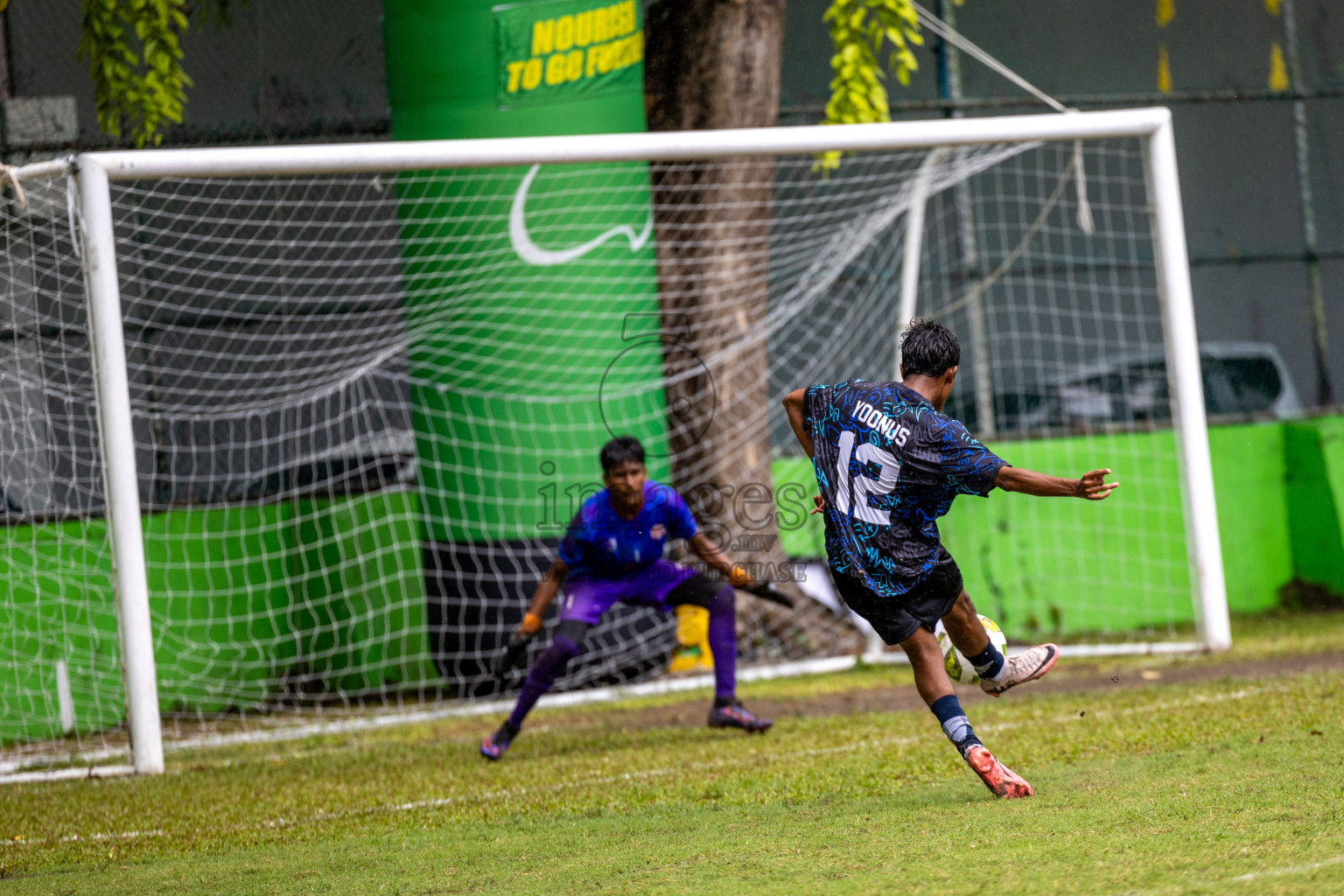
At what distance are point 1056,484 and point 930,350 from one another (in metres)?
0.74

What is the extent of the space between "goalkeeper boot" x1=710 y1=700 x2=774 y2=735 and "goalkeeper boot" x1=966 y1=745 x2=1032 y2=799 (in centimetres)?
221

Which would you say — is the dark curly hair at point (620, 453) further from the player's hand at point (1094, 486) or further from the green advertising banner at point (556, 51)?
the green advertising banner at point (556, 51)

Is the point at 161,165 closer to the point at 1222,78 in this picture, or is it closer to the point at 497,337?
the point at 497,337

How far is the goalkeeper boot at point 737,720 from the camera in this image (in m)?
6.77

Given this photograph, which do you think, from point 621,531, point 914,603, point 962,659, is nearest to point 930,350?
point 914,603

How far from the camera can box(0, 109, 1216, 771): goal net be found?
8.66m

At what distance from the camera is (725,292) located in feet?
31.8

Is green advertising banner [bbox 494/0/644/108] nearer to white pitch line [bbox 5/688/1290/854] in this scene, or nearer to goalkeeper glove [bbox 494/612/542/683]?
goalkeeper glove [bbox 494/612/542/683]

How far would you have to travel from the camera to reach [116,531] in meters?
6.84

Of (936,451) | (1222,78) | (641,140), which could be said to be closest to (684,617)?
(641,140)

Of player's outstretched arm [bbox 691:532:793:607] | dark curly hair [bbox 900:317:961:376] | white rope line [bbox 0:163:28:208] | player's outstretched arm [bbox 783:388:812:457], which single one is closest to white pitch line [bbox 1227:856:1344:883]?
dark curly hair [bbox 900:317:961:376]

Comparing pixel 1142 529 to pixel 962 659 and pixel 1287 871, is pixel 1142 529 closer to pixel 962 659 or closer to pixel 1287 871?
pixel 962 659

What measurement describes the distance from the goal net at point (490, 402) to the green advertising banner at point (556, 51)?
503mm

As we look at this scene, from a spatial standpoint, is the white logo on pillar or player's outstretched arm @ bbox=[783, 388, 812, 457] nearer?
player's outstretched arm @ bbox=[783, 388, 812, 457]
